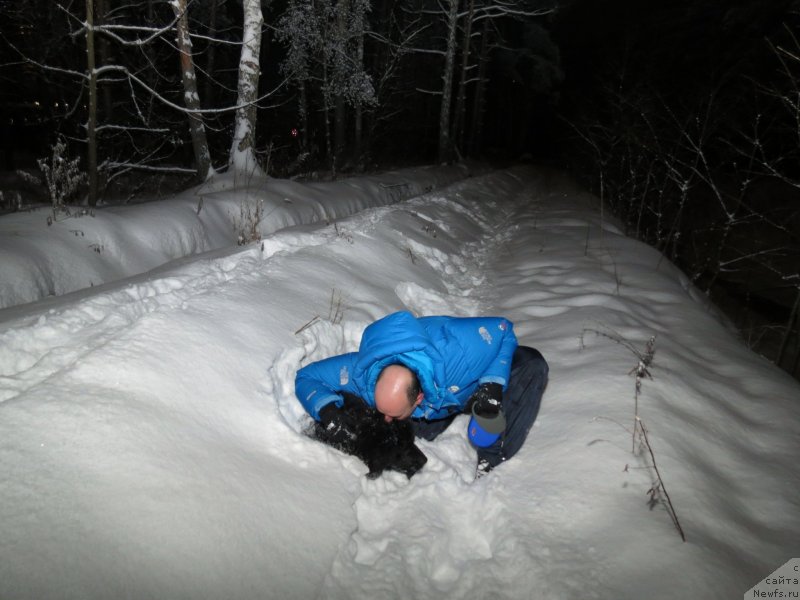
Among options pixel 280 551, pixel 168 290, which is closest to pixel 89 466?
pixel 280 551

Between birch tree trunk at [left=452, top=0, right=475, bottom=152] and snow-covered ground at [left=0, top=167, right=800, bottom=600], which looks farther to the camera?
birch tree trunk at [left=452, top=0, right=475, bottom=152]

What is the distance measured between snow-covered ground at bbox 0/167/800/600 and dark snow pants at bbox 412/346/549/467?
0.25 ft

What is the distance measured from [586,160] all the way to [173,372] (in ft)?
83.7

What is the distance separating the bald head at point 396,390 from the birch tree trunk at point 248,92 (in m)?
5.76

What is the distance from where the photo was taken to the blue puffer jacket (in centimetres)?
205

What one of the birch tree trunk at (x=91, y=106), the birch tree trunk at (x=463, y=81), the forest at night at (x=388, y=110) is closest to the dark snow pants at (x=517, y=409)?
the forest at night at (x=388, y=110)

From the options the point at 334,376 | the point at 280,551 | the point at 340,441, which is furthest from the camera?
the point at 334,376

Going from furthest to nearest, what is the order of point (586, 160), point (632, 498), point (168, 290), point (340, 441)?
point (586, 160)
point (168, 290)
point (340, 441)
point (632, 498)

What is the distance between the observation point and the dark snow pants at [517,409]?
2.39 m

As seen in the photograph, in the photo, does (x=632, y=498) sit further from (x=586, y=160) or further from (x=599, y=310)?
(x=586, y=160)

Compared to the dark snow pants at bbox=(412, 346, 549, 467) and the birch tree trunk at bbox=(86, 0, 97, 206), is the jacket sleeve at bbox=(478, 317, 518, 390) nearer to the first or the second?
the dark snow pants at bbox=(412, 346, 549, 467)

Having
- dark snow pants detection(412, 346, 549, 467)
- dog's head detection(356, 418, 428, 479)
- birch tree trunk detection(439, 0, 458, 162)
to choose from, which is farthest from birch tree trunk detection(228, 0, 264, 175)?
birch tree trunk detection(439, 0, 458, 162)

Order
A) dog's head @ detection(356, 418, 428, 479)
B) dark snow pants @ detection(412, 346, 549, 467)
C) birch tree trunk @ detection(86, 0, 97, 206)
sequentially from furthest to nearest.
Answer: birch tree trunk @ detection(86, 0, 97, 206) → dark snow pants @ detection(412, 346, 549, 467) → dog's head @ detection(356, 418, 428, 479)

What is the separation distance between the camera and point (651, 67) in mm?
16547
